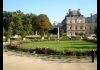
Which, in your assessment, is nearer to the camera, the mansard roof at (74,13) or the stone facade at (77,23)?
the stone facade at (77,23)

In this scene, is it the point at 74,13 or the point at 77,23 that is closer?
the point at 74,13

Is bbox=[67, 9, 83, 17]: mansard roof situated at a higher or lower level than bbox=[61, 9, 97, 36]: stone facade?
higher

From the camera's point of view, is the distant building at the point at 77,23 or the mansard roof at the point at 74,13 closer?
the distant building at the point at 77,23

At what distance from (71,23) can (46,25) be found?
21.1 meters

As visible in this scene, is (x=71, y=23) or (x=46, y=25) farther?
(x=71, y=23)

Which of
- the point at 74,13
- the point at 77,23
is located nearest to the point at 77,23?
the point at 77,23

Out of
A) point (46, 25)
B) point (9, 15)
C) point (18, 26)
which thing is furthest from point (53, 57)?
point (9, 15)

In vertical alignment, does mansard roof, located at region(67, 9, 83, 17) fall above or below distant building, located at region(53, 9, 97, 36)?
above

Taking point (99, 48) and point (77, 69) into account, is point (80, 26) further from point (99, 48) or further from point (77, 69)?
point (99, 48)

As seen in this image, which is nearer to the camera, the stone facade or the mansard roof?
the stone facade

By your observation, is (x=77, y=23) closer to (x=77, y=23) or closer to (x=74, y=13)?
(x=77, y=23)

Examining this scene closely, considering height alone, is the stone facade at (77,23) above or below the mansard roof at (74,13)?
below

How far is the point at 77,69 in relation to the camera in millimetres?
7590

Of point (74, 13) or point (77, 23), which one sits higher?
point (74, 13)
